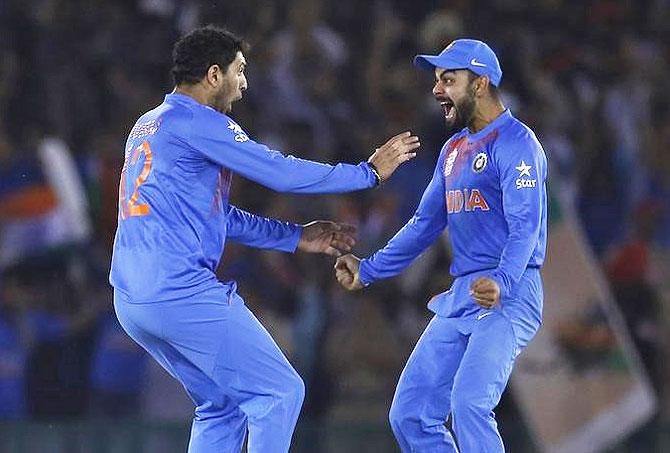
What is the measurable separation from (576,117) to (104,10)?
12.6 feet

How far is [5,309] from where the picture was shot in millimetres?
11297

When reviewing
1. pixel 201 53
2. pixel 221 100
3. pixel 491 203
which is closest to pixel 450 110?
pixel 491 203

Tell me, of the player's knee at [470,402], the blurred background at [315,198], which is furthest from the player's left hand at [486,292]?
the blurred background at [315,198]

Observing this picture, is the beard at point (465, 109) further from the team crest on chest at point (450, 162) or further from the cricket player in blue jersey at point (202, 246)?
the cricket player in blue jersey at point (202, 246)

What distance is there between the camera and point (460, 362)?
7750mm

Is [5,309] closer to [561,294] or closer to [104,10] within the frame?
[104,10]

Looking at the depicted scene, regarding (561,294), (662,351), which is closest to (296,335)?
(561,294)

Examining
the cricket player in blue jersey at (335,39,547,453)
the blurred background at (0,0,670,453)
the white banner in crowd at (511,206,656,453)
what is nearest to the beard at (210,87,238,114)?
the cricket player in blue jersey at (335,39,547,453)

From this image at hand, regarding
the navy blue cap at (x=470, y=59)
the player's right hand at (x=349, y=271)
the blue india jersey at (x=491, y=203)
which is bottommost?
the player's right hand at (x=349, y=271)

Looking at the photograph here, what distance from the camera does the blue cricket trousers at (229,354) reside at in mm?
7164

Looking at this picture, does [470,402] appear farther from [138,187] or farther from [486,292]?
[138,187]

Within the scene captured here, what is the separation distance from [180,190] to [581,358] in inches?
208

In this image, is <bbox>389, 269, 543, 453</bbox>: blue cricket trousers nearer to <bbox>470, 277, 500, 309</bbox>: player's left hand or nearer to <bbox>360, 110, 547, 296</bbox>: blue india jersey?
<bbox>360, 110, 547, 296</bbox>: blue india jersey

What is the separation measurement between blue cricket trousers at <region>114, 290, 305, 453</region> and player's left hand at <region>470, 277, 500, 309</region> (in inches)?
35.7
